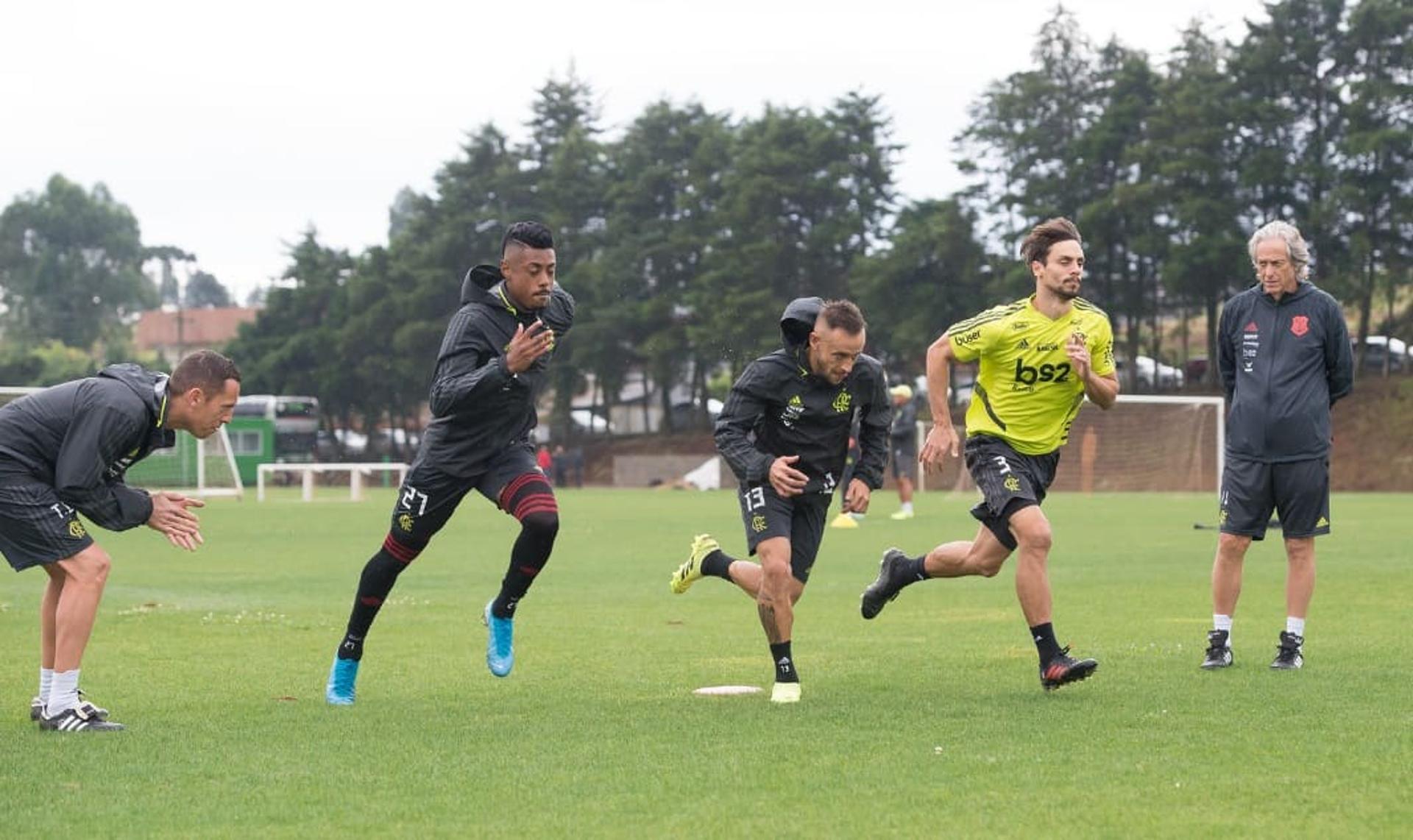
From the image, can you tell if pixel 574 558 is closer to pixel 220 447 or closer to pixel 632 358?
pixel 220 447

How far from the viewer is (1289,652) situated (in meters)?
9.74

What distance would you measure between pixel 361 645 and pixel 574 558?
1196 centimetres

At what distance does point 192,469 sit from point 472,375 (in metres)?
35.2

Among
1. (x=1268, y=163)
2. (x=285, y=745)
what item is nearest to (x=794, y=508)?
(x=285, y=745)

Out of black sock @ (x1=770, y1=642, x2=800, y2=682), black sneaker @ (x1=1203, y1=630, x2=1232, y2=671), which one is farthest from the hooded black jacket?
black sneaker @ (x1=1203, y1=630, x2=1232, y2=671)

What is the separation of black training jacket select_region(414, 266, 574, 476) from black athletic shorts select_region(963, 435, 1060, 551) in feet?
7.02

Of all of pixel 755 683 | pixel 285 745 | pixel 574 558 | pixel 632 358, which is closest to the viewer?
pixel 285 745

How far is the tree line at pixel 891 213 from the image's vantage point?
2235 inches

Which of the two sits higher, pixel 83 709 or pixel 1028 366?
pixel 1028 366

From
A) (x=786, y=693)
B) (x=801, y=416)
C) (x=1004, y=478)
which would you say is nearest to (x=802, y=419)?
(x=801, y=416)

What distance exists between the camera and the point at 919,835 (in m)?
5.65

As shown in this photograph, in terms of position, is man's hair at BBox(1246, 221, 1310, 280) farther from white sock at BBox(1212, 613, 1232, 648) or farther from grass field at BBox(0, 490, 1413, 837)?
grass field at BBox(0, 490, 1413, 837)

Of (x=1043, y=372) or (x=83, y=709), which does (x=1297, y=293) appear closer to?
(x=1043, y=372)

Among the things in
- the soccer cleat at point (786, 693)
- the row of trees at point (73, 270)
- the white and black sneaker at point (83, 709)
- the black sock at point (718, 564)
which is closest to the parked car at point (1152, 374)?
the black sock at point (718, 564)
